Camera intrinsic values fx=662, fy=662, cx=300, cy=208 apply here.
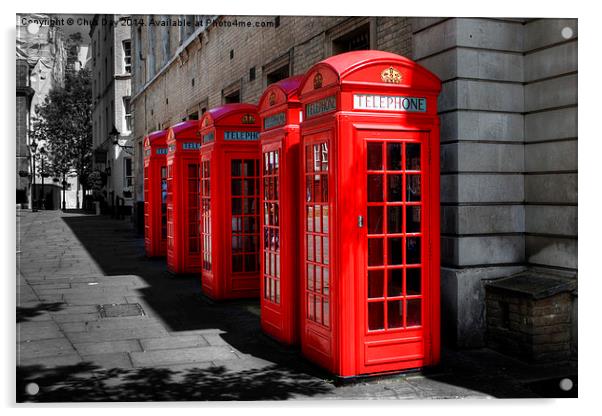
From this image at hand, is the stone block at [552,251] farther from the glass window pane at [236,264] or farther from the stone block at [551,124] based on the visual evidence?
the glass window pane at [236,264]

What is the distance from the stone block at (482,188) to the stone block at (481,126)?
1.29ft

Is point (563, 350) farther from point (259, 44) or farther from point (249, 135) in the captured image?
point (259, 44)

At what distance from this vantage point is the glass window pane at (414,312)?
575 cm

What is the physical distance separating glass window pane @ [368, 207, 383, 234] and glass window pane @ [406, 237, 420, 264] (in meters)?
0.31

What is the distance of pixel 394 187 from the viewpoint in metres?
5.61

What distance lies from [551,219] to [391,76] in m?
2.38

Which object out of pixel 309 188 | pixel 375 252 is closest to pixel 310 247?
pixel 309 188

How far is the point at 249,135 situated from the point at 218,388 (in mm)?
4417

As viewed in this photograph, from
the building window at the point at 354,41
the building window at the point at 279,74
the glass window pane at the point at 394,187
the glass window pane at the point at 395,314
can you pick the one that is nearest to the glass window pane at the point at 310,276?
the glass window pane at the point at 395,314

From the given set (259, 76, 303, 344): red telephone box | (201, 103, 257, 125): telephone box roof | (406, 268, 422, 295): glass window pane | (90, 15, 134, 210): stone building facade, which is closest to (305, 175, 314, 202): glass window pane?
(259, 76, 303, 344): red telephone box

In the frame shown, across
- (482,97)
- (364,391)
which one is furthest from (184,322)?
(482,97)

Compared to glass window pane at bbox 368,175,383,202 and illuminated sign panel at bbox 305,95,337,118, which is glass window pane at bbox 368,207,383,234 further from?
illuminated sign panel at bbox 305,95,337,118

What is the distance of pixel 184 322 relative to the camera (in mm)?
8016

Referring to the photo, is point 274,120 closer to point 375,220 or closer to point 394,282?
point 375,220
